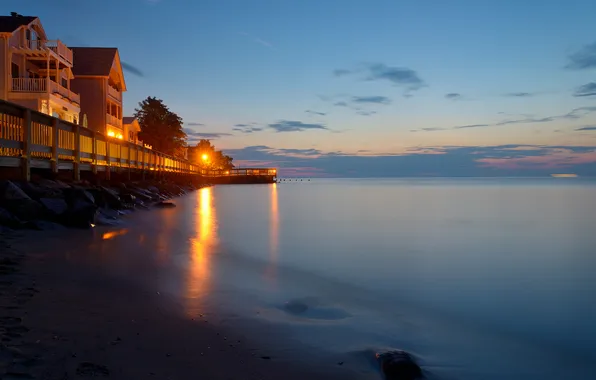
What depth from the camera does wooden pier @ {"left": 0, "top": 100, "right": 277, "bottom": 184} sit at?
9914mm

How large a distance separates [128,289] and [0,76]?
26.7m

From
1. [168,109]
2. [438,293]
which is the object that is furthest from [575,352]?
[168,109]

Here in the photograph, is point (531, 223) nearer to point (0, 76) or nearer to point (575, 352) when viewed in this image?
point (575, 352)

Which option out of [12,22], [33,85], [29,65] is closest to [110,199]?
[33,85]

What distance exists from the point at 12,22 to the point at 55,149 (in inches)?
817

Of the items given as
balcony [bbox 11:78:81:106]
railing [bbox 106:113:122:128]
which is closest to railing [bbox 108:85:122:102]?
A: railing [bbox 106:113:122:128]

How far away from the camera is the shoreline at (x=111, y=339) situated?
2959mm

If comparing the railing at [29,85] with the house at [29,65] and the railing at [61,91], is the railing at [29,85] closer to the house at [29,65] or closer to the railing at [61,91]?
the house at [29,65]

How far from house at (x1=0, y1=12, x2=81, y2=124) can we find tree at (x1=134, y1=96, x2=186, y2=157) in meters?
23.5

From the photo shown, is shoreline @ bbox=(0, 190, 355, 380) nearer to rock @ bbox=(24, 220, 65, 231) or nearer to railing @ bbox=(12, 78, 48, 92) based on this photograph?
rock @ bbox=(24, 220, 65, 231)

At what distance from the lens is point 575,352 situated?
4410mm

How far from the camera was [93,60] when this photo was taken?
37312 millimetres

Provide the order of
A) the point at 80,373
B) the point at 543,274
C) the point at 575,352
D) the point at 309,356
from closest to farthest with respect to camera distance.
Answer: the point at 80,373, the point at 309,356, the point at 575,352, the point at 543,274

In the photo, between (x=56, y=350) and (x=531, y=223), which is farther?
(x=531, y=223)
